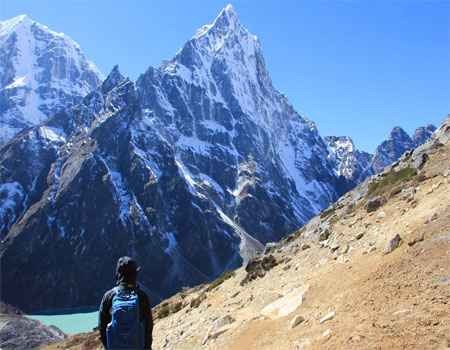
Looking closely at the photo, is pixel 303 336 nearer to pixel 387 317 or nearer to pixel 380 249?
pixel 387 317

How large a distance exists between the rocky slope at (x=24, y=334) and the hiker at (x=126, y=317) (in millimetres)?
116567

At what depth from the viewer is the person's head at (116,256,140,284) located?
1092 centimetres

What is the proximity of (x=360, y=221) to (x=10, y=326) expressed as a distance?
401 feet

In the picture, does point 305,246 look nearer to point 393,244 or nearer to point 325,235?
point 325,235

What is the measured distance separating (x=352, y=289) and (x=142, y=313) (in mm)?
8259

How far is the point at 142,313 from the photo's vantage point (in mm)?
10484

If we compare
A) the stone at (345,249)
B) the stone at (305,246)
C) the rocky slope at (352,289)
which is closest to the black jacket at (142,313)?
the rocky slope at (352,289)

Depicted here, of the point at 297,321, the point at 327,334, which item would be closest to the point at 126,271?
the point at 327,334

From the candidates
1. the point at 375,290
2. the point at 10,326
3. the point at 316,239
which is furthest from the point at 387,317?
the point at 10,326

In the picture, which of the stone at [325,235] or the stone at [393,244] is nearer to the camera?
the stone at [393,244]

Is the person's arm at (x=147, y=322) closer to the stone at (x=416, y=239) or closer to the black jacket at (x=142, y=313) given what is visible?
the black jacket at (x=142, y=313)

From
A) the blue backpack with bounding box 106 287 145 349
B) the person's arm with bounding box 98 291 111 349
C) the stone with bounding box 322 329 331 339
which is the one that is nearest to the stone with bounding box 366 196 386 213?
the stone with bounding box 322 329 331 339

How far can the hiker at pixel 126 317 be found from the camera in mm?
10211

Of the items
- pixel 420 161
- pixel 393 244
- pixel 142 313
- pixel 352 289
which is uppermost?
pixel 420 161
